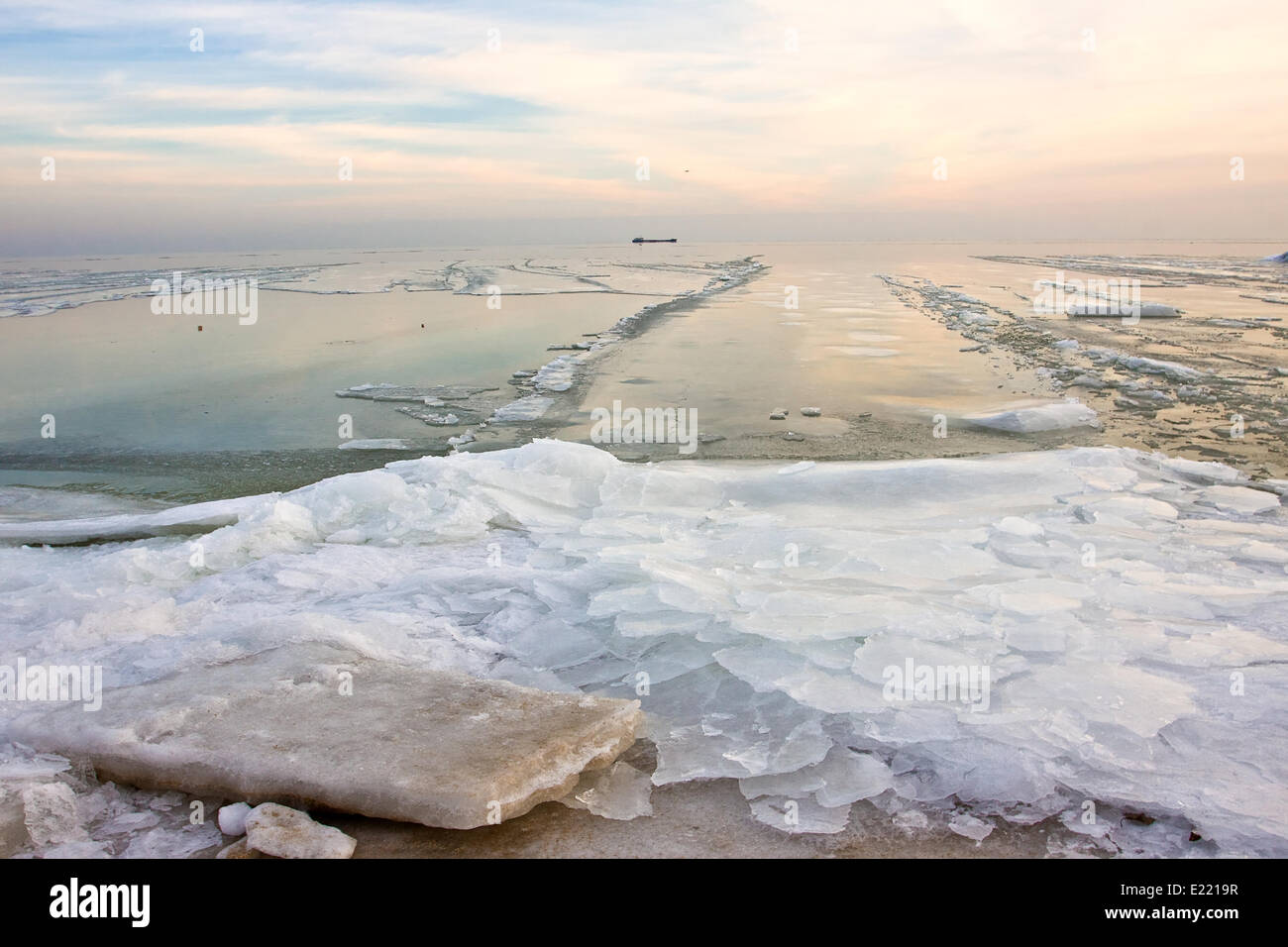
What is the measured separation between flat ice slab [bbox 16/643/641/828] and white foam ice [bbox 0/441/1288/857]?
0.16 m

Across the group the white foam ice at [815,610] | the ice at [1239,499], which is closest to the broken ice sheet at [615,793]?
the white foam ice at [815,610]

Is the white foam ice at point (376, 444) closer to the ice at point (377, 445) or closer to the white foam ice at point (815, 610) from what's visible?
the ice at point (377, 445)

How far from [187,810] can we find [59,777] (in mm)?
424

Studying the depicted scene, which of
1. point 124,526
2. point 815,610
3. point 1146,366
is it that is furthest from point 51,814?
point 1146,366

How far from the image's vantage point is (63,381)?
31.9ft

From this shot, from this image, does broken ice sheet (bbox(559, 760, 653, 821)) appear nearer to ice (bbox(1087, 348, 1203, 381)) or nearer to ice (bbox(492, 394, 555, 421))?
ice (bbox(492, 394, 555, 421))

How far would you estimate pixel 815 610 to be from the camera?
3.35 metres

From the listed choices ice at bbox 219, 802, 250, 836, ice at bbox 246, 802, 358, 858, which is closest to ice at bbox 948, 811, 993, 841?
ice at bbox 246, 802, 358, 858

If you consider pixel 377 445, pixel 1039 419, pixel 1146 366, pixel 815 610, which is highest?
pixel 1146 366

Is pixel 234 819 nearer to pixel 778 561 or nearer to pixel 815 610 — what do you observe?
pixel 815 610

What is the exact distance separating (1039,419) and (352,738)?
247 inches

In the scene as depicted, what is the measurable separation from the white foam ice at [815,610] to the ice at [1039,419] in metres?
1.32

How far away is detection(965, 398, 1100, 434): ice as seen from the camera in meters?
6.91
